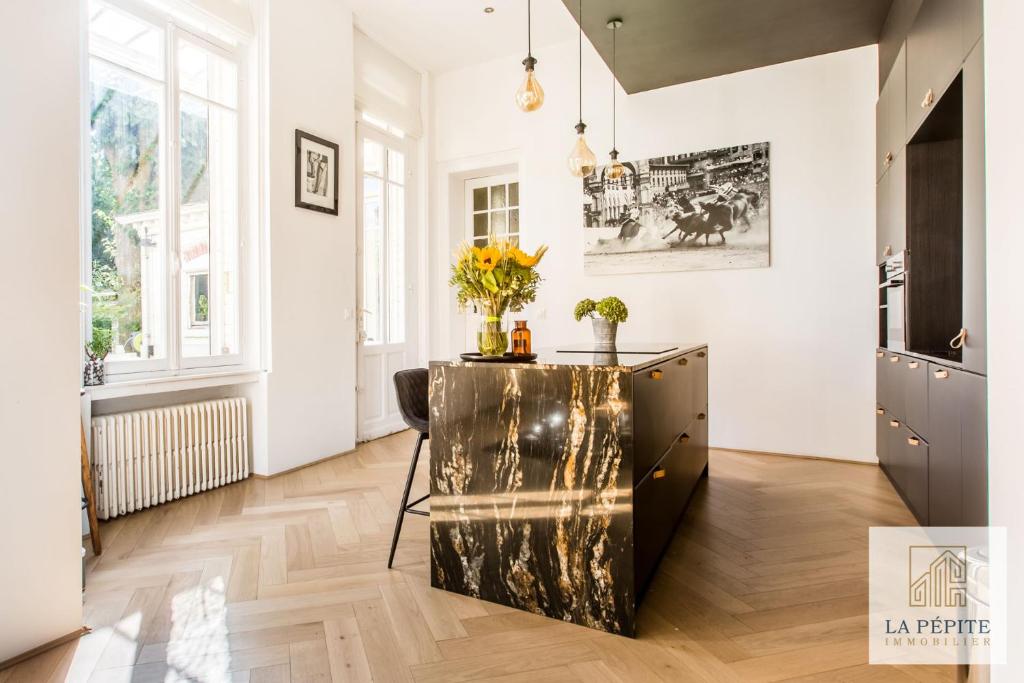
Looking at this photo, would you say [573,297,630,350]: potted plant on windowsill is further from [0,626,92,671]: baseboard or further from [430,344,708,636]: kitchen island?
[0,626,92,671]: baseboard

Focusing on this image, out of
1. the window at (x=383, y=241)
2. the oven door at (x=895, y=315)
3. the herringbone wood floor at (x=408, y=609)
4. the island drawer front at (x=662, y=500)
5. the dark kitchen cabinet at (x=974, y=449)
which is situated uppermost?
the window at (x=383, y=241)

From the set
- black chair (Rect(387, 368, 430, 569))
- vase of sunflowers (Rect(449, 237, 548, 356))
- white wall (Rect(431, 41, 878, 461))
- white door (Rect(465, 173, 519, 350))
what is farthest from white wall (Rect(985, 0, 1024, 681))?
white door (Rect(465, 173, 519, 350))

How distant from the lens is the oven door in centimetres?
273

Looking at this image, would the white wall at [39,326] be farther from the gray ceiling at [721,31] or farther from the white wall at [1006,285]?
the gray ceiling at [721,31]

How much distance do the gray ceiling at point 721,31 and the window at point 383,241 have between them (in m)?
2.17

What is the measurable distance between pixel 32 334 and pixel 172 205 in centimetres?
177

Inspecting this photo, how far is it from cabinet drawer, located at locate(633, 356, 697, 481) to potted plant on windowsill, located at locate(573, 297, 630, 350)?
1.23ft

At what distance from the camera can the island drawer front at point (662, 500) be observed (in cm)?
178

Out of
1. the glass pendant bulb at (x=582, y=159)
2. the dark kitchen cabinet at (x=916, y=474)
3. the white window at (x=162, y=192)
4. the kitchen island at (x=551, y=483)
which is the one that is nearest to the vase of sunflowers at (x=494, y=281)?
the kitchen island at (x=551, y=483)

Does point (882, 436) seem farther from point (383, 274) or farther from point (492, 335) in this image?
point (383, 274)

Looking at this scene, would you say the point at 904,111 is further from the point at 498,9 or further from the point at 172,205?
the point at 172,205

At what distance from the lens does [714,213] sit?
417 centimetres

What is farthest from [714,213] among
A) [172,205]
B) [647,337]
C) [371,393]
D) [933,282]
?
[172,205]

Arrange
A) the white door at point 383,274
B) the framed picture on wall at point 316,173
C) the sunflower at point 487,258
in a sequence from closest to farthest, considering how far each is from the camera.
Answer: the sunflower at point 487,258 → the framed picture on wall at point 316,173 → the white door at point 383,274
